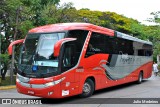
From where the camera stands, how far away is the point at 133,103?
11.3 metres

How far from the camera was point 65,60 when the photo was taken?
11.5 metres

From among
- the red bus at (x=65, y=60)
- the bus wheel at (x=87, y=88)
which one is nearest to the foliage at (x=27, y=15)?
the red bus at (x=65, y=60)

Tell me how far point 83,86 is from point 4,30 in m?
11.2

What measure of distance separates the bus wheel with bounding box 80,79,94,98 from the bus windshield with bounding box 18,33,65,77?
2.24 meters

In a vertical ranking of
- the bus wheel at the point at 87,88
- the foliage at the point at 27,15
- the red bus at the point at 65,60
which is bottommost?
the bus wheel at the point at 87,88

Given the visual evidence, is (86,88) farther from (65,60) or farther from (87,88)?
(65,60)

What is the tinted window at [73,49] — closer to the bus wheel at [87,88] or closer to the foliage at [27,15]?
the bus wheel at [87,88]

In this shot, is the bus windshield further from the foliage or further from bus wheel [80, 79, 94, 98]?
the foliage

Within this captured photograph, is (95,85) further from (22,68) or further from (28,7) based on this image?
(28,7)

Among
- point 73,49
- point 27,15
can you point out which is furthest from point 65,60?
point 27,15

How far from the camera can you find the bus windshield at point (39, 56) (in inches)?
441

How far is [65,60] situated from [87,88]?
2.21 meters

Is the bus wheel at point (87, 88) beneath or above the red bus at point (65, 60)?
beneath

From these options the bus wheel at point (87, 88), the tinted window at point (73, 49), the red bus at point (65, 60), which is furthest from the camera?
the bus wheel at point (87, 88)
